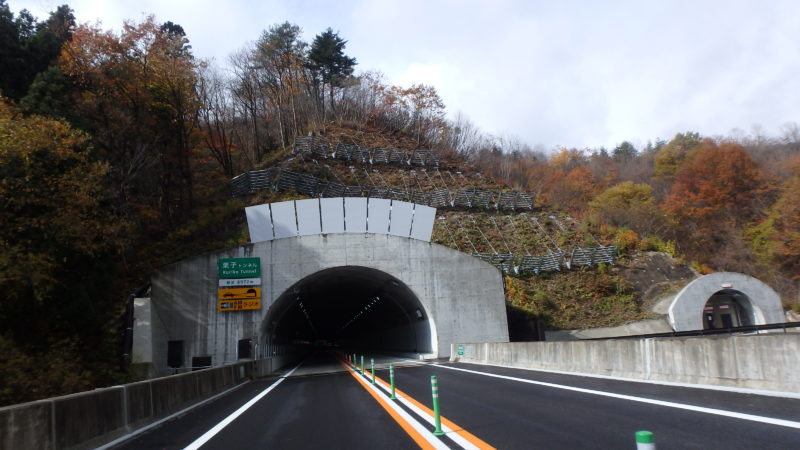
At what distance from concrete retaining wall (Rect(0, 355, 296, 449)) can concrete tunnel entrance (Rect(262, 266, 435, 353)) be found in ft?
64.1

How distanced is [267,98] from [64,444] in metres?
64.0

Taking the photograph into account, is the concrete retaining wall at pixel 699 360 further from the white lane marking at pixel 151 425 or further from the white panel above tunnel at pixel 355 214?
the white panel above tunnel at pixel 355 214

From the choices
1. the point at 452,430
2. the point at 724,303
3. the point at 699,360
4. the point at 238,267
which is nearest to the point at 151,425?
the point at 452,430

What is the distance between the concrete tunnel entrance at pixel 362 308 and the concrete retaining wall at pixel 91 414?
1953cm

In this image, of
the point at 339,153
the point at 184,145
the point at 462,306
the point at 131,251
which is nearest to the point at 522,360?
the point at 462,306

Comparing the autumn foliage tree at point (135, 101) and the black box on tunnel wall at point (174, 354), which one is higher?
the autumn foliage tree at point (135, 101)

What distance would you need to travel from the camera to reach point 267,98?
67.2m

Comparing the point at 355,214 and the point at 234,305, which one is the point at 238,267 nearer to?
the point at 234,305

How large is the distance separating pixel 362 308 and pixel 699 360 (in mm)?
43633

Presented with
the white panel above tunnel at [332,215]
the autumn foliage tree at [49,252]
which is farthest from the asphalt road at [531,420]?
the white panel above tunnel at [332,215]

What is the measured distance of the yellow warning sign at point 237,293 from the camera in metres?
30.9

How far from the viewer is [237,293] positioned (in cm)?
3097

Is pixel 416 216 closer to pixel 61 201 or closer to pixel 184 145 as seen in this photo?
pixel 61 201

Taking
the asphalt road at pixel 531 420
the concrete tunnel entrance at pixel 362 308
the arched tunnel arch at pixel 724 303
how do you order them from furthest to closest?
the arched tunnel arch at pixel 724 303, the concrete tunnel entrance at pixel 362 308, the asphalt road at pixel 531 420
